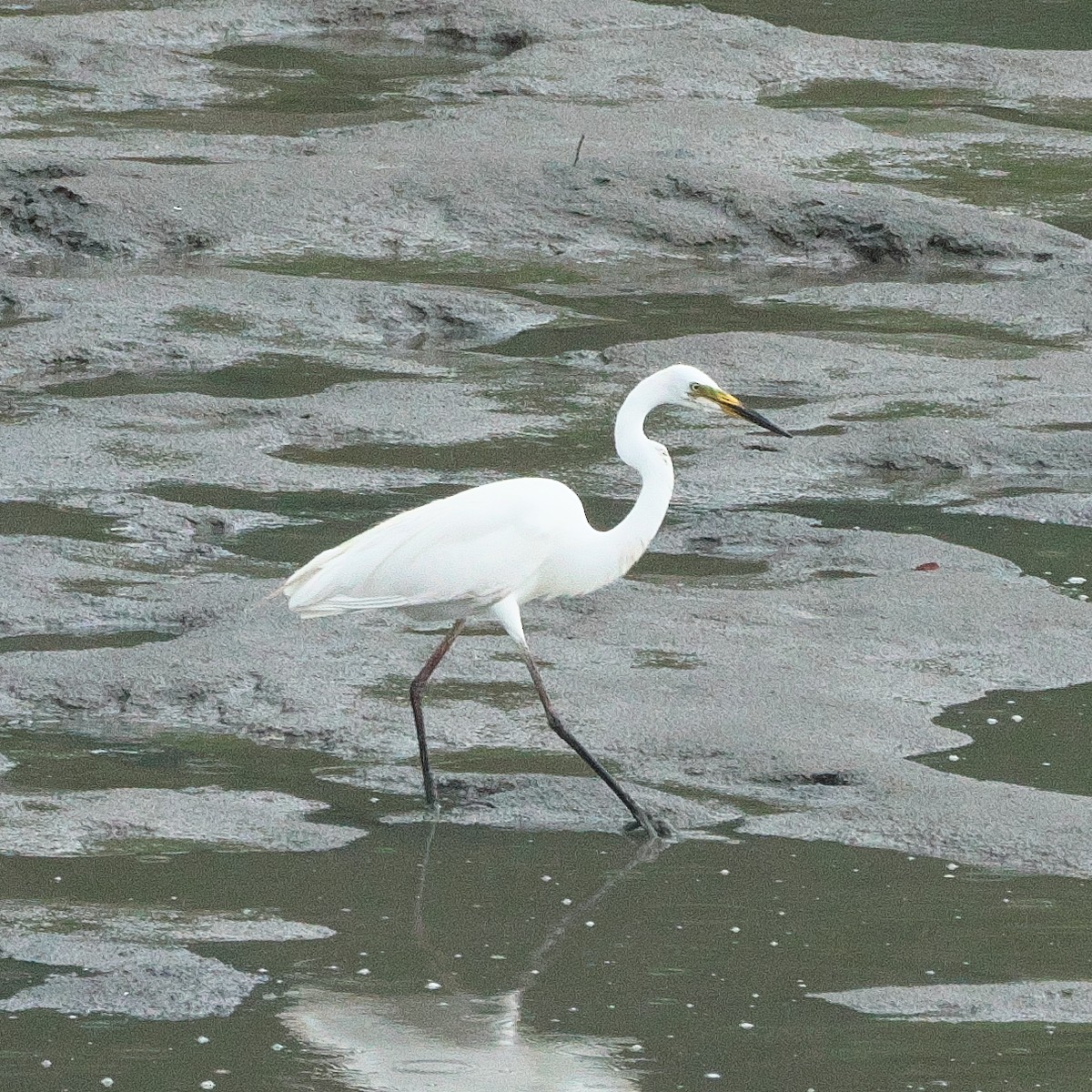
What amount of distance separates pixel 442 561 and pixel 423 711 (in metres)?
0.49

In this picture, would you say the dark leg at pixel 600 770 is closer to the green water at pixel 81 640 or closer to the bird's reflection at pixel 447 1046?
the bird's reflection at pixel 447 1046

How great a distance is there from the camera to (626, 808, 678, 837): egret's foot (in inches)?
182

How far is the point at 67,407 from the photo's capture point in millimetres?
7715

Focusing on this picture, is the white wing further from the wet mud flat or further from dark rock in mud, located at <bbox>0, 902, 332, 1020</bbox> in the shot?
dark rock in mud, located at <bbox>0, 902, 332, 1020</bbox>

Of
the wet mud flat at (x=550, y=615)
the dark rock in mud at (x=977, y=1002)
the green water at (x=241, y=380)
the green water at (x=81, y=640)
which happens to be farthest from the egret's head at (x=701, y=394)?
the green water at (x=241, y=380)

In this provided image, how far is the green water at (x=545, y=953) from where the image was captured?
3619 mm

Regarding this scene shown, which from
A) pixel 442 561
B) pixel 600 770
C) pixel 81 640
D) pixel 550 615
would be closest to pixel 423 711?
pixel 442 561

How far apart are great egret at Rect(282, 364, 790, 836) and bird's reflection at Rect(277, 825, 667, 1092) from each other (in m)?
1.01

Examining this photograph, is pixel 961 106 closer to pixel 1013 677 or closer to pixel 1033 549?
pixel 1033 549

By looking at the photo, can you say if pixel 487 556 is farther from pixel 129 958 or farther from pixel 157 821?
pixel 129 958

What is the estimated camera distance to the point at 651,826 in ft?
15.2

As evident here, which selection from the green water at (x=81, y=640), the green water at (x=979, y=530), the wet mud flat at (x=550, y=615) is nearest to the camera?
the wet mud flat at (x=550, y=615)

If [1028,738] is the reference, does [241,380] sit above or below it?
above

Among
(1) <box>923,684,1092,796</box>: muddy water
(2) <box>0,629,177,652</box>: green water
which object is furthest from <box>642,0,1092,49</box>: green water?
(2) <box>0,629,177,652</box>: green water
